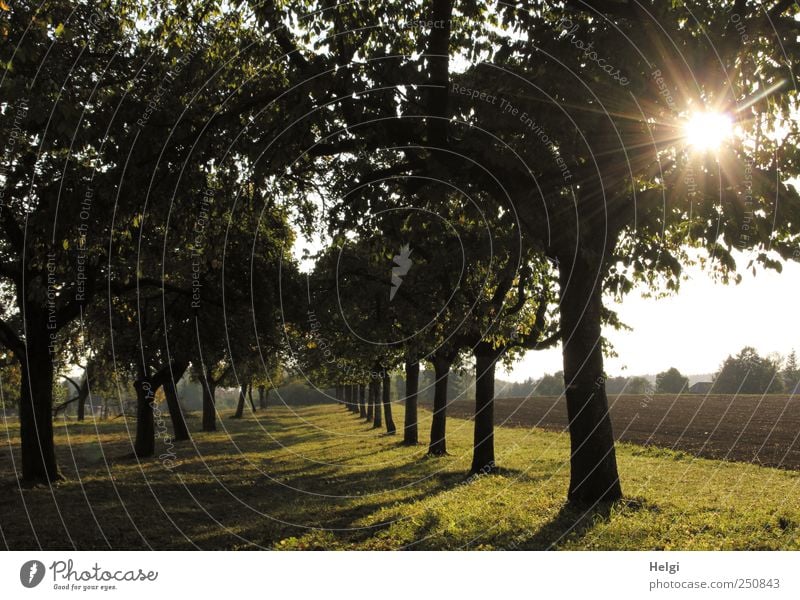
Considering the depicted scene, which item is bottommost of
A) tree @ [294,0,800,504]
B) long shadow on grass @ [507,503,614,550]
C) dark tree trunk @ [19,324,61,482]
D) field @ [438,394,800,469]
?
field @ [438,394,800,469]

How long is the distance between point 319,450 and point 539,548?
27299 millimetres

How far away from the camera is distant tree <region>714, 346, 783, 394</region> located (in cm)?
12522

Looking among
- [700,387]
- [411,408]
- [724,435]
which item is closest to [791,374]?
[700,387]

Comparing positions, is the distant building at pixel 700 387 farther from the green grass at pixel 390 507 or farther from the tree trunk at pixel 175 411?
the tree trunk at pixel 175 411

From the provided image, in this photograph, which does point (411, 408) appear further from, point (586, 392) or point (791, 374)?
point (791, 374)

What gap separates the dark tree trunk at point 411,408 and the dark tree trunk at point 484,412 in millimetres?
10712

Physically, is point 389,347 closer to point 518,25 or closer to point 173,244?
point 173,244

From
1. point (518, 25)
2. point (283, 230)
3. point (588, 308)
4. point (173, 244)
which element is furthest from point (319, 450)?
point (518, 25)

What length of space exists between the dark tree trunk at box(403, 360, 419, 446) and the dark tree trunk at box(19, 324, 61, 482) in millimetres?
18878

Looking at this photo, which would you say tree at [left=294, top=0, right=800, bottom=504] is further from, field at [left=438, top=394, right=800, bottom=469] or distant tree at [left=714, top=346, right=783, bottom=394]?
distant tree at [left=714, top=346, right=783, bottom=394]

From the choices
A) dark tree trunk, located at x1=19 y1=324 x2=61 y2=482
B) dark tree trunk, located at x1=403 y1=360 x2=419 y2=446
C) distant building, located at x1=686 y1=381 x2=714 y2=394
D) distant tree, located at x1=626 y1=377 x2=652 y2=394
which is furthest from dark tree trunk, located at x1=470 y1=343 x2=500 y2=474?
distant building, located at x1=686 y1=381 x2=714 y2=394

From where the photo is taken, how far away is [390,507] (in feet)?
53.6

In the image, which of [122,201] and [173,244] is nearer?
[122,201]

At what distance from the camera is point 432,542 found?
11820mm
